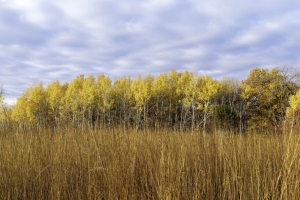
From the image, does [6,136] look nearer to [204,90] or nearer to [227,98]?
[204,90]

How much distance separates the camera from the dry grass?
81.7 inches

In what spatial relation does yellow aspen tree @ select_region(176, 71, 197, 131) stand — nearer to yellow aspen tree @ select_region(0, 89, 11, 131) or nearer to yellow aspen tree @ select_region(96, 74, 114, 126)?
yellow aspen tree @ select_region(96, 74, 114, 126)

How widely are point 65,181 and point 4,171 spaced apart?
0.65 metres

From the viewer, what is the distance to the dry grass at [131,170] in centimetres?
208

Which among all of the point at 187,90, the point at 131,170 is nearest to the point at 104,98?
the point at 187,90

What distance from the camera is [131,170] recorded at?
2213mm

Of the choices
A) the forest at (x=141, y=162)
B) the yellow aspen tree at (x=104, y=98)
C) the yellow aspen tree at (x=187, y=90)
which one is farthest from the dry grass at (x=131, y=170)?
the yellow aspen tree at (x=187, y=90)

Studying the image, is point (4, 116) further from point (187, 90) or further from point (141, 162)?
point (187, 90)

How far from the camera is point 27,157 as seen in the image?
110 inches

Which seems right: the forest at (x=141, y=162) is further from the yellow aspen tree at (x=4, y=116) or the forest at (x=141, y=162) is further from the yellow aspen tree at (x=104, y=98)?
the yellow aspen tree at (x=104, y=98)

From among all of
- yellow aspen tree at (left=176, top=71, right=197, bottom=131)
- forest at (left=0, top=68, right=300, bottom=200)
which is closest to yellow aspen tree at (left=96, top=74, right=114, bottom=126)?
yellow aspen tree at (left=176, top=71, right=197, bottom=131)

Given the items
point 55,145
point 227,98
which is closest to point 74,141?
point 55,145

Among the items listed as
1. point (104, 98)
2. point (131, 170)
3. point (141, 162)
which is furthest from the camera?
point (104, 98)

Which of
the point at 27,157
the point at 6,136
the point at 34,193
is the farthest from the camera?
the point at 6,136
